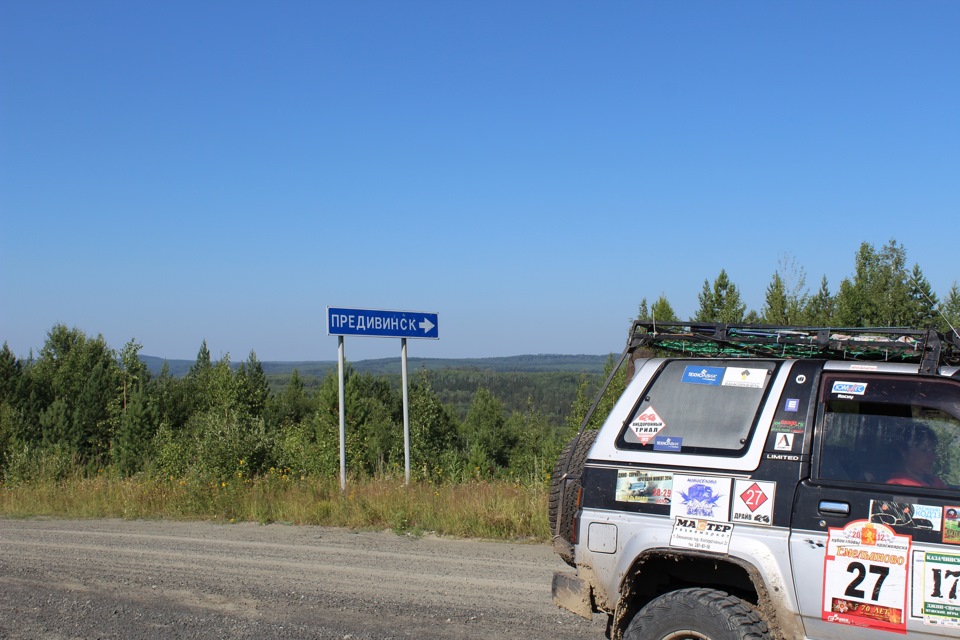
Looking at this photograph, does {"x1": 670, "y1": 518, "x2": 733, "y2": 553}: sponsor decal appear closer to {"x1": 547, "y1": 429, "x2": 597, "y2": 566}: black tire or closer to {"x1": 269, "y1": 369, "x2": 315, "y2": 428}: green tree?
{"x1": 547, "y1": 429, "x2": 597, "y2": 566}: black tire

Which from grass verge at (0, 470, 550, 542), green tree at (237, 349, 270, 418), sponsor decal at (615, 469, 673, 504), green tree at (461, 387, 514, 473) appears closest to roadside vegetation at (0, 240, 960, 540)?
grass verge at (0, 470, 550, 542)

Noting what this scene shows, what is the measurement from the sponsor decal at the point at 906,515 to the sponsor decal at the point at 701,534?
2.35 feet

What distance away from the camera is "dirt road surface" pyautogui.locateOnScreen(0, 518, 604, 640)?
6.31m

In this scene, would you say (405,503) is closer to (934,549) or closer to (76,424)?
(934,549)

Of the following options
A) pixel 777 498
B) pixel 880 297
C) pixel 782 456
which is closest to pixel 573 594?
pixel 777 498

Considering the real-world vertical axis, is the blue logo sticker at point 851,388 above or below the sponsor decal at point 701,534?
above

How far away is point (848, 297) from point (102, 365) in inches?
2727

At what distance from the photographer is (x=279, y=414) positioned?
8188cm

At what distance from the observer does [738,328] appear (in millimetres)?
5207

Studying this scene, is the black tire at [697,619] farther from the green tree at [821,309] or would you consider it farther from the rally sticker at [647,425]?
the green tree at [821,309]

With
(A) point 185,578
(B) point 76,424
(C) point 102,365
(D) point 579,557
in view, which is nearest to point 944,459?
(D) point 579,557

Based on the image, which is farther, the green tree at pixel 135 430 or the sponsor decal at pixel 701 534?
the green tree at pixel 135 430

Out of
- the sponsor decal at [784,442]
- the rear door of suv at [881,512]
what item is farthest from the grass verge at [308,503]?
the rear door of suv at [881,512]

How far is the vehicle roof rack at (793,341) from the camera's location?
4.67 metres
